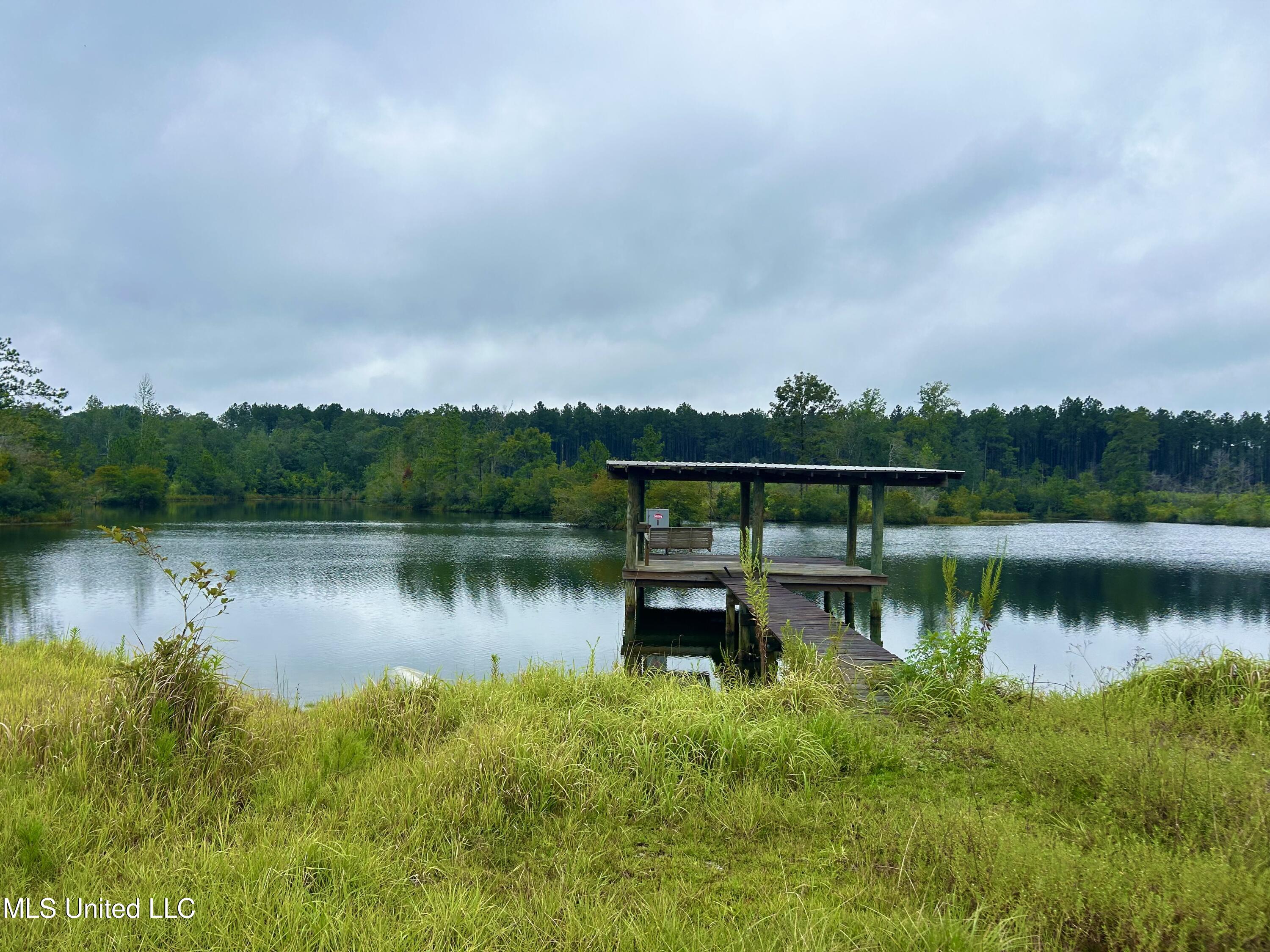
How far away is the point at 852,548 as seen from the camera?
14711 millimetres

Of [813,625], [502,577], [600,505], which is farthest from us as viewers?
[600,505]

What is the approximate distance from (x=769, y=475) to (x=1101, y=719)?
29.4 feet

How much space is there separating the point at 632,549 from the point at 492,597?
15.7 feet

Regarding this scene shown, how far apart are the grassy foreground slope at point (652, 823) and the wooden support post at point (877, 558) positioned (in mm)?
7550

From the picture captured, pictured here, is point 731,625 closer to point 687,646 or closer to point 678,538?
point 687,646

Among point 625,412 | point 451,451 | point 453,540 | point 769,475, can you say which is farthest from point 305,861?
point 625,412

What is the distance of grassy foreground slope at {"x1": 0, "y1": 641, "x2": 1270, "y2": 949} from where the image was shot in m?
2.39

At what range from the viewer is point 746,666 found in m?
10.1

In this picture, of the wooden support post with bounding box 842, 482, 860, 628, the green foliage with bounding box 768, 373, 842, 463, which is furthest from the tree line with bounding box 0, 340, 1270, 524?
the wooden support post with bounding box 842, 482, 860, 628

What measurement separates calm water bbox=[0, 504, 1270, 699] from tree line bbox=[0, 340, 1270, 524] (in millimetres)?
12175

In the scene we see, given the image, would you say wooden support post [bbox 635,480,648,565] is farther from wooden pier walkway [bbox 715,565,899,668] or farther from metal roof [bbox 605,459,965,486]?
wooden pier walkway [bbox 715,565,899,668]

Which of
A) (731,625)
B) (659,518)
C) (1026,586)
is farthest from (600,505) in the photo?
(731,625)

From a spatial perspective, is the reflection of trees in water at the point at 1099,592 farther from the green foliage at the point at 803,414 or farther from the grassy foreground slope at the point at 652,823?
the green foliage at the point at 803,414

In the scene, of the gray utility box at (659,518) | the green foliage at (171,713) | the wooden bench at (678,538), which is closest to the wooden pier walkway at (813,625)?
the wooden bench at (678,538)
